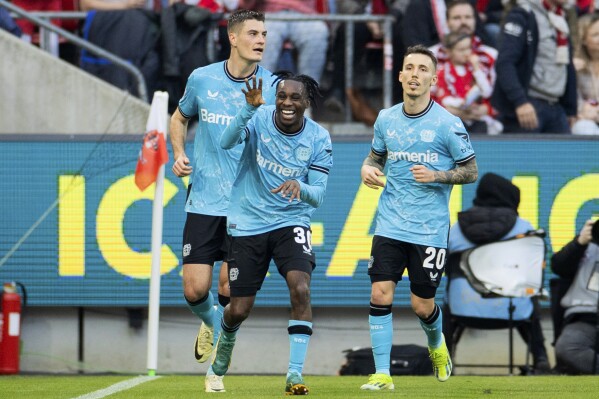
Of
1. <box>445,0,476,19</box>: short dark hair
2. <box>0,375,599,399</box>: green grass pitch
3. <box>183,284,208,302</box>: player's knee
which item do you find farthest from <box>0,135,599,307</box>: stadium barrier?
<box>183,284,208,302</box>: player's knee

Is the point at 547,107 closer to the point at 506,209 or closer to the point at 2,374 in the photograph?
the point at 506,209

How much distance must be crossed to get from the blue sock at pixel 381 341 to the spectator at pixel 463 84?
5086 millimetres

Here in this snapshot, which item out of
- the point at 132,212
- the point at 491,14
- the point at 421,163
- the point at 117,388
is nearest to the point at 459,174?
the point at 421,163

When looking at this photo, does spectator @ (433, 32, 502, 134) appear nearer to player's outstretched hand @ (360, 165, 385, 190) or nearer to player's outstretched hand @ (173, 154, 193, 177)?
player's outstretched hand @ (360, 165, 385, 190)

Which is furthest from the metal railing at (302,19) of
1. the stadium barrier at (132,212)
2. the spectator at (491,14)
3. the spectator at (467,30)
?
the spectator at (491,14)

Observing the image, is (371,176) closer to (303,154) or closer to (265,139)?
(303,154)

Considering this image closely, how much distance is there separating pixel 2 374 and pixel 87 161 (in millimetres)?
2283

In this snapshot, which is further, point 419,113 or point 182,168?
point 419,113

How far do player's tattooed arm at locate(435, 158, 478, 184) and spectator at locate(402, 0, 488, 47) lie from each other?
16.7 ft

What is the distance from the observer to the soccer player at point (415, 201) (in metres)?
9.30

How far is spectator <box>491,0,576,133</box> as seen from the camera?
550 inches

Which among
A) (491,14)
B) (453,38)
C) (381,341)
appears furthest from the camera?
(491,14)

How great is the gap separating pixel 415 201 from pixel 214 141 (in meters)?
1.53

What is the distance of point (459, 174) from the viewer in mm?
9195
